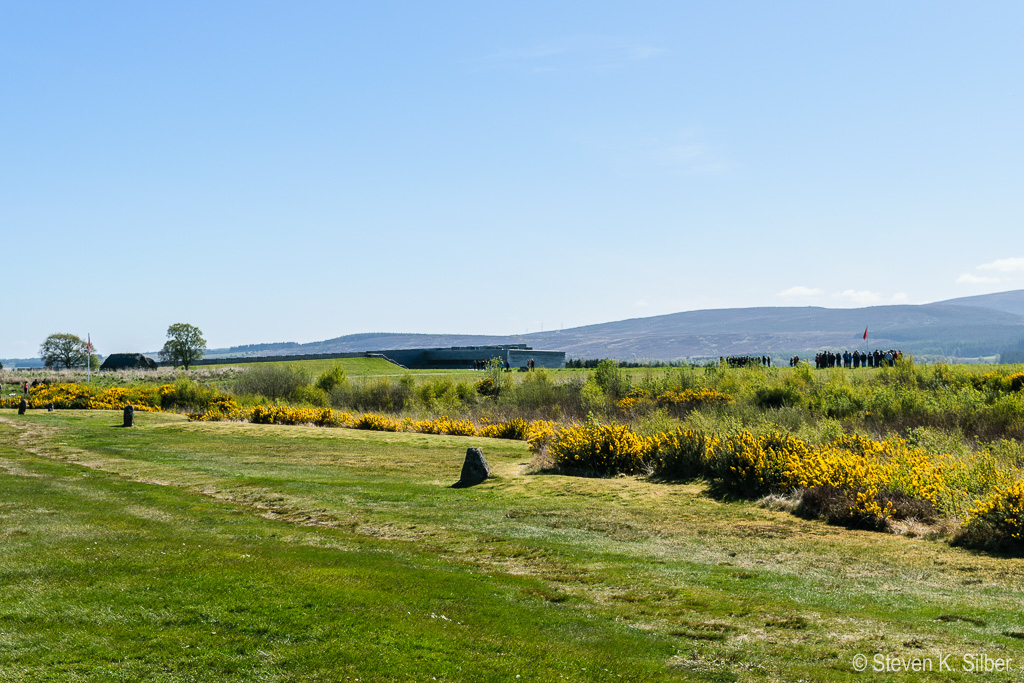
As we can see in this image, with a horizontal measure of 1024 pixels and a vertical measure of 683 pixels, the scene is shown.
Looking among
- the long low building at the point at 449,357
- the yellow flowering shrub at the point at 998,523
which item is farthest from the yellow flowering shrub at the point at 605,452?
the long low building at the point at 449,357

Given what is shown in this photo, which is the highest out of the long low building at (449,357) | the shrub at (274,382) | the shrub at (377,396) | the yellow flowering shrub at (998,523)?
the long low building at (449,357)

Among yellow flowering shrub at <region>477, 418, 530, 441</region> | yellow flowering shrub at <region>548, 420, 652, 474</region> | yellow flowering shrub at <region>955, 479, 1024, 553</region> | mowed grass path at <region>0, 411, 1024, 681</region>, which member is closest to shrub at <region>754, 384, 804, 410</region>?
yellow flowering shrub at <region>477, 418, 530, 441</region>

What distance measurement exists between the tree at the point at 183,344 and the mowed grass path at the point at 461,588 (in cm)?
7286

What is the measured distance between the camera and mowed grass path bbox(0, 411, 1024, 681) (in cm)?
708

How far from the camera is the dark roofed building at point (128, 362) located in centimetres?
8456

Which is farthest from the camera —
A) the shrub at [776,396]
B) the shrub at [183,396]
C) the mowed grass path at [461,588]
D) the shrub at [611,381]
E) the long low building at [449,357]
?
the long low building at [449,357]

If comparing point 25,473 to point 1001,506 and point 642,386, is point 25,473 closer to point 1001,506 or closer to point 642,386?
point 1001,506

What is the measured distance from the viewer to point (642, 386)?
39.5m

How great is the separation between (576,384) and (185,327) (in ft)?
196

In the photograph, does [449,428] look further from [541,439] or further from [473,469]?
[473,469]

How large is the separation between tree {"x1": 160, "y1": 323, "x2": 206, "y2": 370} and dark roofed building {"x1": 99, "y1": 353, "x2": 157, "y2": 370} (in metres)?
2.32

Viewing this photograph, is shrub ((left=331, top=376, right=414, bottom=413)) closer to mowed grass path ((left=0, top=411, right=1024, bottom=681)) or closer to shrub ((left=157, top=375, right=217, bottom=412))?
shrub ((left=157, top=375, right=217, bottom=412))

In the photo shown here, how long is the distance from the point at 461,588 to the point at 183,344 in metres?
85.1

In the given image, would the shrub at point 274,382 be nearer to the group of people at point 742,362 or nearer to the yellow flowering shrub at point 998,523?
the group of people at point 742,362
